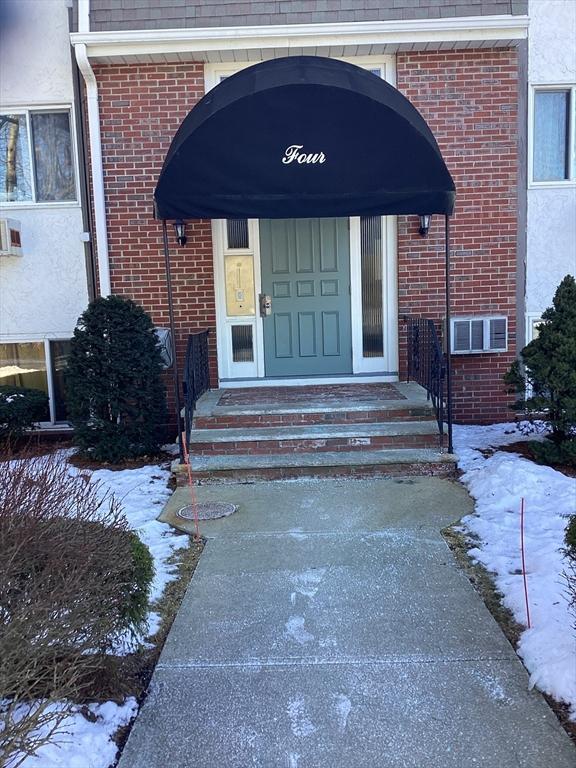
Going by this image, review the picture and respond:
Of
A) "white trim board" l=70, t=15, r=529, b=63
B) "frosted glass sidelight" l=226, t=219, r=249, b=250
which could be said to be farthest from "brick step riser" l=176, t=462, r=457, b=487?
"white trim board" l=70, t=15, r=529, b=63

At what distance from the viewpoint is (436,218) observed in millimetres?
7762

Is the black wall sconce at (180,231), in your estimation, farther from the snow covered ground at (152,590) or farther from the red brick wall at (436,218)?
the snow covered ground at (152,590)

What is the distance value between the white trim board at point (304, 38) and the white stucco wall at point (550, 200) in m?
0.68

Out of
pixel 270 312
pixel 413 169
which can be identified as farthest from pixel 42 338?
pixel 413 169

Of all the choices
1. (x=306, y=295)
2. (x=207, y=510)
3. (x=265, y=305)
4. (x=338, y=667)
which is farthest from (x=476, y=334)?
(x=338, y=667)

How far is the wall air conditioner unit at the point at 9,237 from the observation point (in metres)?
7.64

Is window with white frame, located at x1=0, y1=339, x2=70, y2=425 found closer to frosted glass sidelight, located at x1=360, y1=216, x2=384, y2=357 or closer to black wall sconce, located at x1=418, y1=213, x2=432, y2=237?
frosted glass sidelight, located at x1=360, y1=216, x2=384, y2=357

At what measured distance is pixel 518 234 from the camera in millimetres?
7777

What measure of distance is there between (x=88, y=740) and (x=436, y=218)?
659cm

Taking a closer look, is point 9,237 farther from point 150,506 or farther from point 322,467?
point 322,467

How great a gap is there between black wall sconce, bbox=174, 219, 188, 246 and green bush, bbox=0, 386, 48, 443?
248 centimetres

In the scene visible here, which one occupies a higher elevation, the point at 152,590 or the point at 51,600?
the point at 51,600

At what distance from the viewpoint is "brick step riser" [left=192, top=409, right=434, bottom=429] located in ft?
21.7

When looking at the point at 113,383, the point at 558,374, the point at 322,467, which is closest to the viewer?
the point at 558,374
